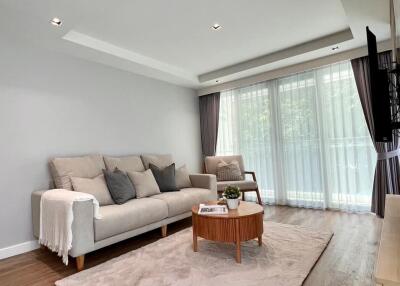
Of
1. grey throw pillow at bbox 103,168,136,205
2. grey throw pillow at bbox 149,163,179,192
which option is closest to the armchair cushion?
grey throw pillow at bbox 149,163,179,192

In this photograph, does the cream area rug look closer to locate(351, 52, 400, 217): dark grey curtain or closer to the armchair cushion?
locate(351, 52, 400, 217): dark grey curtain


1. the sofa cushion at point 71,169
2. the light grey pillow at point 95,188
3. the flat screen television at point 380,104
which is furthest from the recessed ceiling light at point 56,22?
the flat screen television at point 380,104

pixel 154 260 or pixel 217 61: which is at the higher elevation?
pixel 217 61

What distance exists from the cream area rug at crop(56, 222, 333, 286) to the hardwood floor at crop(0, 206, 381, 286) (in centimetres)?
13

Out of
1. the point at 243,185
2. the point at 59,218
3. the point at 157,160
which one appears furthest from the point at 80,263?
the point at 243,185

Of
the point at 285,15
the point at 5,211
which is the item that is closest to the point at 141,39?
the point at 285,15

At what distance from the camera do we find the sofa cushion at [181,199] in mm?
3137

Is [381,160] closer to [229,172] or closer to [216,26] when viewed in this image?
[229,172]

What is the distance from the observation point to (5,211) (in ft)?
8.68

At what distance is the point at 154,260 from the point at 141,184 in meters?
1.08

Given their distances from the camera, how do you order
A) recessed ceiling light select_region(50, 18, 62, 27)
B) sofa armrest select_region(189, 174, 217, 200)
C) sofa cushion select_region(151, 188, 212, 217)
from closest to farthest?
1. recessed ceiling light select_region(50, 18, 62, 27)
2. sofa cushion select_region(151, 188, 212, 217)
3. sofa armrest select_region(189, 174, 217, 200)

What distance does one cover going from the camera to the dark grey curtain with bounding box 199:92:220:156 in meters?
5.20

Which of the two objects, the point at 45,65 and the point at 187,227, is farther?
the point at 187,227

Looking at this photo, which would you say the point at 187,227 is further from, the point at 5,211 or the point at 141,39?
the point at 141,39
